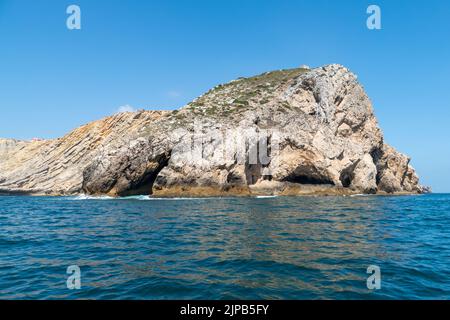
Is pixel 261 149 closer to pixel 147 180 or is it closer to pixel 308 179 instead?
pixel 308 179

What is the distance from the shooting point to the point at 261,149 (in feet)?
197

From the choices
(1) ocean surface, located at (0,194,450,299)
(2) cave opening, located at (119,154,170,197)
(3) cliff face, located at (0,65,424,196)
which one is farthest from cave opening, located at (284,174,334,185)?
(1) ocean surface, located at (0,194,450,299)

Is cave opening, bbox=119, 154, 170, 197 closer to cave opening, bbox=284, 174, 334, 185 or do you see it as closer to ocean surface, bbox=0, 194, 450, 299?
cave opening, bbox=284, 174, 334, 185

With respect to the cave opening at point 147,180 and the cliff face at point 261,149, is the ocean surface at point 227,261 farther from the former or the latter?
the cave opening at point 147,180

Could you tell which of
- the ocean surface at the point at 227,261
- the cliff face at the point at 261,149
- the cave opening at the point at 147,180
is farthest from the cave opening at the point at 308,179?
the ocean surface at the point at 227,261

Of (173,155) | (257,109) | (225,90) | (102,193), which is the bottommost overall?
(102,193)

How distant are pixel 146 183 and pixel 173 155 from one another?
972 centimetres

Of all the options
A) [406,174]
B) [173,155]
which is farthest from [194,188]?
[406,174]

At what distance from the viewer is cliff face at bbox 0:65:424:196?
56.6 metres

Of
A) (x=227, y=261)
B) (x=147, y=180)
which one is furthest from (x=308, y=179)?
(x=227, y=261)

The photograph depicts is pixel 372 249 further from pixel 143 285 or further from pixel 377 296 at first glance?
pixel 143 285

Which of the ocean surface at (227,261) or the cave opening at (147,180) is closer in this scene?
the ocean surface at (227,261)

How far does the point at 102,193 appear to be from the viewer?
60969 mm

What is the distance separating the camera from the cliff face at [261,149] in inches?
2228
